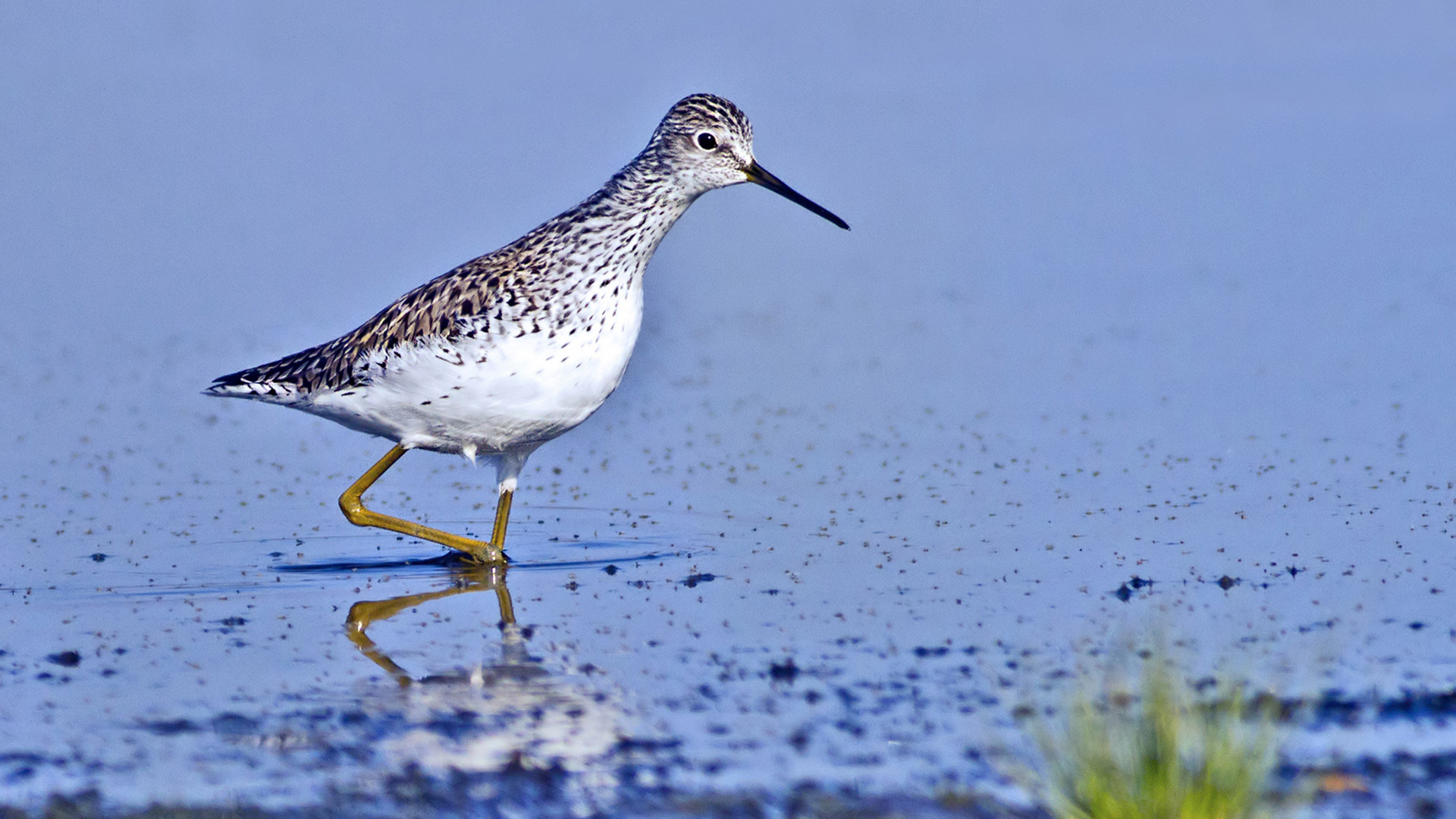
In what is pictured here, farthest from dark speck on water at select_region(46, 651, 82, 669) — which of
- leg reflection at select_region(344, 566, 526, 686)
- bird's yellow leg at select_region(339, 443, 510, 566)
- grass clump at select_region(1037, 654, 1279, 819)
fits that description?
grass clump at select_region(1037, 654, 1279, 819)

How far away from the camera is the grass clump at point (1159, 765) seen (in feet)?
18.1

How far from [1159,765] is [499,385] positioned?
16.4 ft

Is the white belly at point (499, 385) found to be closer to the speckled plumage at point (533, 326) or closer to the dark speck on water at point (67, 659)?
the speckled plumage at point (533, 326)

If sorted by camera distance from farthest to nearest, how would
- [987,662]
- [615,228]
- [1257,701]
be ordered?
[615,228]
[987,662]
[1257,701]

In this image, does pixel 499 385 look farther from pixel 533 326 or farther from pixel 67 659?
pixel 67 659

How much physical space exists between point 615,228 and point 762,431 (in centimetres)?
391

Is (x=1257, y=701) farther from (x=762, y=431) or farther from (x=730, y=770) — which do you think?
(x=762, y=431)

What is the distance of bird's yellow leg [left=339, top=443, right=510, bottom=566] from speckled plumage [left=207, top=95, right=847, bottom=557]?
0.35 metres

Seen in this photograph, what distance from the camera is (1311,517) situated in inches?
405

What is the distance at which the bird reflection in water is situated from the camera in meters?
6.46

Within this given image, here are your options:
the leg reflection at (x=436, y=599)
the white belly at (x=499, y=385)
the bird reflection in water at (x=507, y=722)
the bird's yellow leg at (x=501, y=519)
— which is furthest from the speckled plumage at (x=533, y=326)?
the bird reflection in water at (x=507, y=722)

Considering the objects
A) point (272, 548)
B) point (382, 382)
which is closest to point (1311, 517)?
point (382, 382)

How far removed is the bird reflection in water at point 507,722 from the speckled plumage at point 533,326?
180 cm

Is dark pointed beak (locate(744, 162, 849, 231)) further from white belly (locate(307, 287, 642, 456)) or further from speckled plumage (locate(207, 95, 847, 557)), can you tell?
white belly (locate(307, 287, 642, 456))
